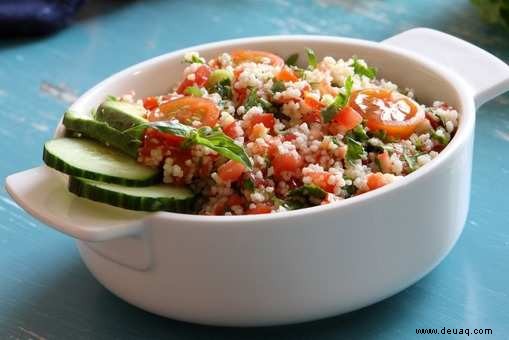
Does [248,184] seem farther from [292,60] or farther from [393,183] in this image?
[292,60]

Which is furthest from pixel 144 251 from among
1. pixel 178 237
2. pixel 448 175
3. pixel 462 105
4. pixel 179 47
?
pixel 179 47

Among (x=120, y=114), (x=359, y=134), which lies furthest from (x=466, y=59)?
(x=120, y=114)

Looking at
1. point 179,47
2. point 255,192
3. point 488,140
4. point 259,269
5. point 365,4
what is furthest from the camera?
point 365,4

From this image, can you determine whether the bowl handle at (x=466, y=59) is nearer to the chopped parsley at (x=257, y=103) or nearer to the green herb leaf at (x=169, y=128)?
the chopped parsley at (x=257, y=103)

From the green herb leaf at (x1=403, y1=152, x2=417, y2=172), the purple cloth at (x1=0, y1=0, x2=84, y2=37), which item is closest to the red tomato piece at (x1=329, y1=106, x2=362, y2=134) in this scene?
the green herb leaf at (x1=403, y1=152, x2=417, y2=172)

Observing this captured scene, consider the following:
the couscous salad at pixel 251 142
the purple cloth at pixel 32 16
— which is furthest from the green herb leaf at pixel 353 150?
the purple cloth at pixel 32 16

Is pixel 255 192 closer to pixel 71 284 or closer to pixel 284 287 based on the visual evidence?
pixel 284 287
